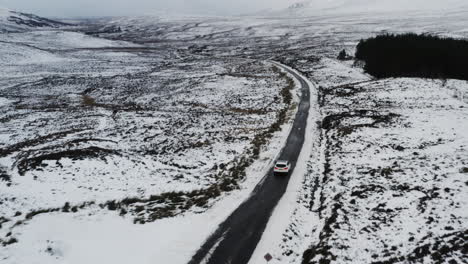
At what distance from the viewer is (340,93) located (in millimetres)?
46281

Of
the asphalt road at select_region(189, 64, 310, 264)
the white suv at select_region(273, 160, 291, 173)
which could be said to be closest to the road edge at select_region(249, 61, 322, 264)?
the asphalt road at select_region(189, 64, 310, 264)

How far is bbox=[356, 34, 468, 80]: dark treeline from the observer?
160 feet

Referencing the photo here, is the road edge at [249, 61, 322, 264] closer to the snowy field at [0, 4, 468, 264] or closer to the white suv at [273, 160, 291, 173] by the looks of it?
the snowy field at [0, 4, 468, 264]

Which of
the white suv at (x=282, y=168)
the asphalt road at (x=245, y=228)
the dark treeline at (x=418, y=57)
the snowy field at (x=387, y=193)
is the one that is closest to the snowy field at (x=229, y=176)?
the snowy field at (x=387, y=193)

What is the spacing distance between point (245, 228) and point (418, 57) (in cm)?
5249

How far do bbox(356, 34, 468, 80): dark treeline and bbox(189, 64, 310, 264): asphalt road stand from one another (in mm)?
42028

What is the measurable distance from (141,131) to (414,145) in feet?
91.3

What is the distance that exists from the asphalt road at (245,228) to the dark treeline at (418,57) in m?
42.0

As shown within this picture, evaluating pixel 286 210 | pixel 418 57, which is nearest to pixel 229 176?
pixel 286 210

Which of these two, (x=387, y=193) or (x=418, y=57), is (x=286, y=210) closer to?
(x=387, y=193)

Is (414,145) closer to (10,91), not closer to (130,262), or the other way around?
(130,262)

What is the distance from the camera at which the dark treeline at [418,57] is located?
48.6 m

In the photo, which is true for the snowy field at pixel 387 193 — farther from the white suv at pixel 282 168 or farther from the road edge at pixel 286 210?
the white suv at pixel 282 168

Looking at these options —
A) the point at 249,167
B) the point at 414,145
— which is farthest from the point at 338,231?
the point at 414,145
